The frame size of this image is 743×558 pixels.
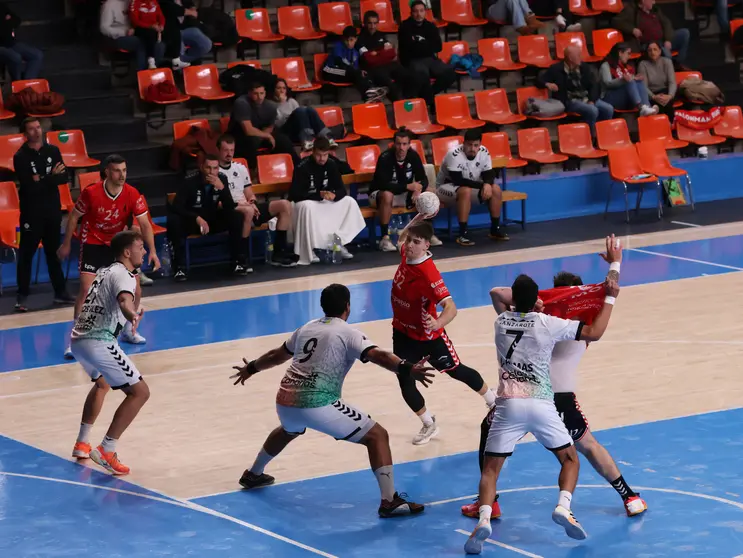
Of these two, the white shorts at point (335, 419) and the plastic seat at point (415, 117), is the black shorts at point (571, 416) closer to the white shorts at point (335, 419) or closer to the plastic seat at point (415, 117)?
the white shorts at point (335, 419)

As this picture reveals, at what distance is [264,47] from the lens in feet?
67.8

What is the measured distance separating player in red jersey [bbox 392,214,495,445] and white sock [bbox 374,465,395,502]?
1.05 metres

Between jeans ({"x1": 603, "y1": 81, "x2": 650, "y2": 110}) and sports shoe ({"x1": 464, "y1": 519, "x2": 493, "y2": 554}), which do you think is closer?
sports shoe ({"x1": 464, "y1": 519, "x2": 493, "y2": 554})

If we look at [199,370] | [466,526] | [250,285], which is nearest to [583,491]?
[466,526]

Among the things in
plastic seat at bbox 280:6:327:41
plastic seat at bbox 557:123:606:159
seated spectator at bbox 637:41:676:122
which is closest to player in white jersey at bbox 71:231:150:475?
plastic seat at bbox 280:6:327:41

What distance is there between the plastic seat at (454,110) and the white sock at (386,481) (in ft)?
40.3

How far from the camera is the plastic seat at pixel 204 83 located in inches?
754

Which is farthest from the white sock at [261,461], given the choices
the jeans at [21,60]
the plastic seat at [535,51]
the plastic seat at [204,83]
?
the plastic seat at [535,51]

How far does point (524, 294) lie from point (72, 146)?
11.0m

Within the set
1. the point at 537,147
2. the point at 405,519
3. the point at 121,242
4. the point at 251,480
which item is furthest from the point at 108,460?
the point at 537,147

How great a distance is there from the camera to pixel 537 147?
20.3 meters

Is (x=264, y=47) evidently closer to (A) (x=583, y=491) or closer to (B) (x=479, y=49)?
(B) (x=479, y=49)

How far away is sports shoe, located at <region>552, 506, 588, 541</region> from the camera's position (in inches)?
297

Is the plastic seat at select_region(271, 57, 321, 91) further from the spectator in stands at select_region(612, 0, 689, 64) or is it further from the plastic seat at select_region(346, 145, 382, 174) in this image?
the spectator in stands at select_region(612, 0, 689, 64)
